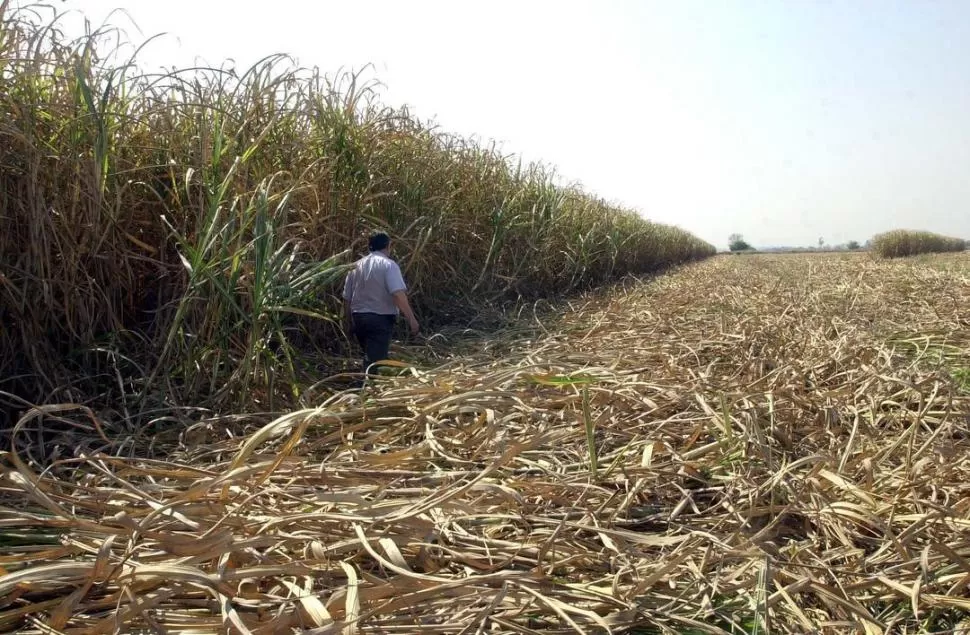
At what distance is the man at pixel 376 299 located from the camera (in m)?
3.78

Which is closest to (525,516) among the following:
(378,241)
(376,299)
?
(376,299)

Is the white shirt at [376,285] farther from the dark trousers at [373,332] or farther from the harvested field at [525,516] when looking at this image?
the harvested field at [525,516]

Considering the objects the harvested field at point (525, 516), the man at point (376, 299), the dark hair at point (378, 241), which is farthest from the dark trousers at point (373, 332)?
the harvested field at point (525, 516)

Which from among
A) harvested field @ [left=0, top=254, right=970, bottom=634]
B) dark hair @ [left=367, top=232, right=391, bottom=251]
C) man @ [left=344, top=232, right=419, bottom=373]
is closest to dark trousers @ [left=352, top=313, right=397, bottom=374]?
man @ [left=344, top=232, right=419, bottom=373]

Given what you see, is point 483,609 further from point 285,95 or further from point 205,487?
point 285,95

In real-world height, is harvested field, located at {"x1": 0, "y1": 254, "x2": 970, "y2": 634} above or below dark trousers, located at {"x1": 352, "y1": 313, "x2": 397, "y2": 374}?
below

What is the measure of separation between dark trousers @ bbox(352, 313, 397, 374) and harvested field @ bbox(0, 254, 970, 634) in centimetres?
108

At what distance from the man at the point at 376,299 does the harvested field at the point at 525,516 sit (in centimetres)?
108

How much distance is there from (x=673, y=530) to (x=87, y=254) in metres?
2.70

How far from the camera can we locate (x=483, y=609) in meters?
1.25

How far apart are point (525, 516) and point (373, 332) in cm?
233

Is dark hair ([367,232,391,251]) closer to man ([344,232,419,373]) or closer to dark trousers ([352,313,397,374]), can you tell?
man ([344,232,419,373])

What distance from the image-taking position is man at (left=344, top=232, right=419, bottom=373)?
12.4 ft

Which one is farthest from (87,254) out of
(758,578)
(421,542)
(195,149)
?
(758,578)
